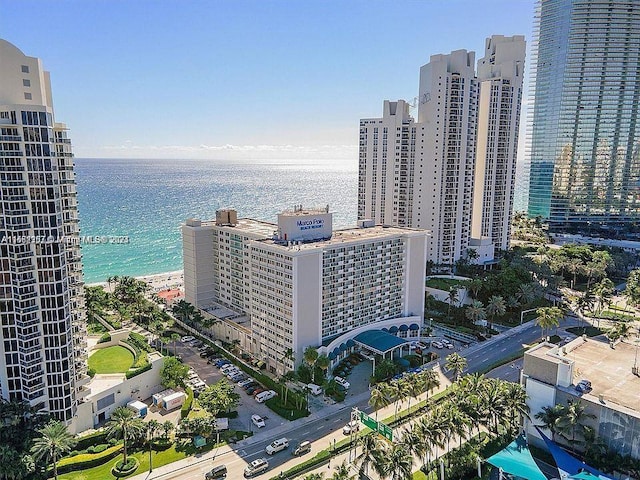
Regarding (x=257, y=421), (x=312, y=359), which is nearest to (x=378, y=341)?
(x=312, y=359)

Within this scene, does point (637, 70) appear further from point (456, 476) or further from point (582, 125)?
point (456, 476)

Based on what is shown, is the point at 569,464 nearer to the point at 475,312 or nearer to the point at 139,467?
the point at 475,312

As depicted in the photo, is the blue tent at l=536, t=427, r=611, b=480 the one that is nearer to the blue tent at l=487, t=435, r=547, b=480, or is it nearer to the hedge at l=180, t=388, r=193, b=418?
the blue tent at l=487, t=435, r=547, b=480

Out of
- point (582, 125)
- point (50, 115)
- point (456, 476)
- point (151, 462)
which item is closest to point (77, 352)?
point (151, 462)

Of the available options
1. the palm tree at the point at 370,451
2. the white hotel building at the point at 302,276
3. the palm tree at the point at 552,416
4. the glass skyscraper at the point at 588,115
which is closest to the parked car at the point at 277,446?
the palm tree at the point at 370,451

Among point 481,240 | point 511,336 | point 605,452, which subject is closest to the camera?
point 605,452
